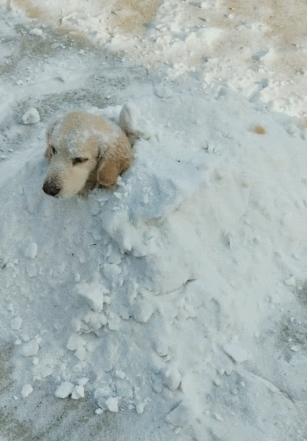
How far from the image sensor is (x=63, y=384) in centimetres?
346

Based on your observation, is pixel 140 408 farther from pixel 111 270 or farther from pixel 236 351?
pixel 111 270

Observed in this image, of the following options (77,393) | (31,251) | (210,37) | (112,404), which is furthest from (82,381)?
(210,37)

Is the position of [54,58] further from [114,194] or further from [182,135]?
[114,194]

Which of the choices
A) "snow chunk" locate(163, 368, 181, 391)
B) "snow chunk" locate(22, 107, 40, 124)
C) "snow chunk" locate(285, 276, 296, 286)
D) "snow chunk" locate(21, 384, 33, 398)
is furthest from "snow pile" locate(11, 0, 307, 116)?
"snow chunk" locate(21, 384, 33, 398)

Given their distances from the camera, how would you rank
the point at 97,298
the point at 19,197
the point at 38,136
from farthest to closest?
the point at 38,136, the point at 19,197, the point at 97,298

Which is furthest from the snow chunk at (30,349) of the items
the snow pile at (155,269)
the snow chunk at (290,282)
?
the snow chunk at (290,282)

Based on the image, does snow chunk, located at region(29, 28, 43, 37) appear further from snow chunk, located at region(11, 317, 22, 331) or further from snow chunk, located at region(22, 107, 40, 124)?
snow chunk, located at region(11, 317, 22, 331)

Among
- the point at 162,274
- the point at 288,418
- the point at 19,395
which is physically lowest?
the point at 19,395

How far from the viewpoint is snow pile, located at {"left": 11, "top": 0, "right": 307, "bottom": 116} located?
6180 millimetres

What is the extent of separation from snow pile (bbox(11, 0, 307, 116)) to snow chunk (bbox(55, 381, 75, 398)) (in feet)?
13.3

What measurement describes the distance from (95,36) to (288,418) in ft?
19.4

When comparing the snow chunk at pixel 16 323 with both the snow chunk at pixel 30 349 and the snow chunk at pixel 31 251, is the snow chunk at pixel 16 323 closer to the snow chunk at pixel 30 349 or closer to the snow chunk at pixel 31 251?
the snow chunk at pixel 30 349

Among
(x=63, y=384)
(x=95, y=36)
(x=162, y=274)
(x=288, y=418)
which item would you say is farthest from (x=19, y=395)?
(x=95, y=36)

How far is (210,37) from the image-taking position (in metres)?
6.82
